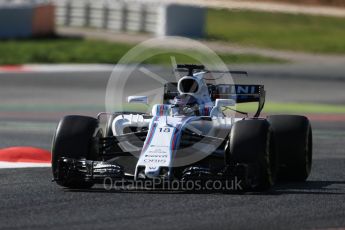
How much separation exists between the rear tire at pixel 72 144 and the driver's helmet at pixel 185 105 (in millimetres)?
1019

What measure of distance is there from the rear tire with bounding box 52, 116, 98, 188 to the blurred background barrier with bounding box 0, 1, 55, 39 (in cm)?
2267

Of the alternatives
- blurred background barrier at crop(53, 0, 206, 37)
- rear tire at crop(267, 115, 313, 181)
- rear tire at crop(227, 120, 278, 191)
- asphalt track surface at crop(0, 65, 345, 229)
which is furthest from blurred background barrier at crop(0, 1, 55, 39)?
rear tire at crop(227, 120, 278, 191)

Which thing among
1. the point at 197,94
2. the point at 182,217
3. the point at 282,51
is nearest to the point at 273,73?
the point at 282,51

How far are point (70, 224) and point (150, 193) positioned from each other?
6.46ft

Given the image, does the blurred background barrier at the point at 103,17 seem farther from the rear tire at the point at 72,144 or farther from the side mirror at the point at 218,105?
the rear tire at the point at 72,144

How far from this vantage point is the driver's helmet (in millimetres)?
12102

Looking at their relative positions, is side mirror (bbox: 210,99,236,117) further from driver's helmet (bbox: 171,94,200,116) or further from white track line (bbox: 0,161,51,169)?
white track line (bbox: 0,161,51,169)

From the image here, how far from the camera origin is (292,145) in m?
12.4

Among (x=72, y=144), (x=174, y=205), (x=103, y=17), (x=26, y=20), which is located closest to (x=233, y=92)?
(x=72, y=144)

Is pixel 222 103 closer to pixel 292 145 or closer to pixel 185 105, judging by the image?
pixel 185 105

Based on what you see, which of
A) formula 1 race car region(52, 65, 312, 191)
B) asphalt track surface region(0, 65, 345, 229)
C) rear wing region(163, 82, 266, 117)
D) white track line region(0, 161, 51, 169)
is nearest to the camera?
asphalt track surface region(0, 65, 345, 229)

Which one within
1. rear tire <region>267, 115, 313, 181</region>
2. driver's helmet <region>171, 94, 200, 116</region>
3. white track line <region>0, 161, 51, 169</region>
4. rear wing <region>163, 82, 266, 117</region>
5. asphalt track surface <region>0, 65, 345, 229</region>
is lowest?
white track line <region>0, 161, 51, 169</region>

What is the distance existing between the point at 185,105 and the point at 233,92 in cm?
76

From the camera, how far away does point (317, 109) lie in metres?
22.3
